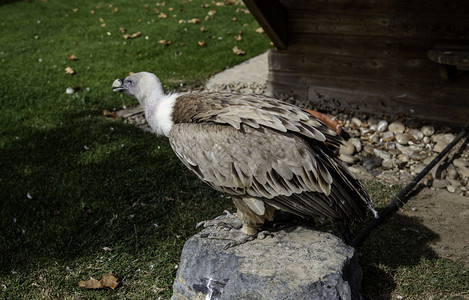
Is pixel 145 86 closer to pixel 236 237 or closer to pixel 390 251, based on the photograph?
pixel 236 237

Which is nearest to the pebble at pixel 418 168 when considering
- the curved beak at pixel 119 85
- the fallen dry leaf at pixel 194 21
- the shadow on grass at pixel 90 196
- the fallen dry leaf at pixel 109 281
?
the shadow on grass at pixel 90 196

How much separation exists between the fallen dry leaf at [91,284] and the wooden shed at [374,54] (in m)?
3.76

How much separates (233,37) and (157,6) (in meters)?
3.26

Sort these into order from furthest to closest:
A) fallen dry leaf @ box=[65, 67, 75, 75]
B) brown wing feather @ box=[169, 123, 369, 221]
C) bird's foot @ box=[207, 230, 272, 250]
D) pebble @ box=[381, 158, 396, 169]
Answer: fallen dry leaf @ box=[65, 67, 75, 75] < pebble @ box=[381, 158, 396, 169] < bird's foot @ box=[207, 230, 272, 250] < brown wing feather @ box=[169, 123, 369, 221]

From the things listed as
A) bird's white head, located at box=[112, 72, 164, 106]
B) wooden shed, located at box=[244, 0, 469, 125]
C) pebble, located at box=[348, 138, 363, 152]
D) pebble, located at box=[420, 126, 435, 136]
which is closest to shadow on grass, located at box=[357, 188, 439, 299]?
pebble, located at box=[348, 138, 363, 152]

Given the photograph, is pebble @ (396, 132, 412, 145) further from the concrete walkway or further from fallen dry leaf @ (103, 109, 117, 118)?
fallen dry leaf @ (103, 109, 117, 118)

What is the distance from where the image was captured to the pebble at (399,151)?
5422mm

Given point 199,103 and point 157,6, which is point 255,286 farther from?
point 157,6

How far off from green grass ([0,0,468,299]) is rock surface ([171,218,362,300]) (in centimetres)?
58

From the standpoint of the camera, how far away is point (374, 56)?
6.48m

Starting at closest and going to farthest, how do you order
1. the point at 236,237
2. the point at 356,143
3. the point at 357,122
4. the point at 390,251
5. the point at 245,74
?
the point at 236,237
the point at 390,251
the point at 356,143
the point at 357,122
the point at 245,74

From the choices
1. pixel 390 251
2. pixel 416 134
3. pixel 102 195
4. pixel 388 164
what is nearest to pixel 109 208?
pixel 102 195

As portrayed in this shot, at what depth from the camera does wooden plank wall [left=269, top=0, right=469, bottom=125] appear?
5957 mm

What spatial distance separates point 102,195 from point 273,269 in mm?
2514
